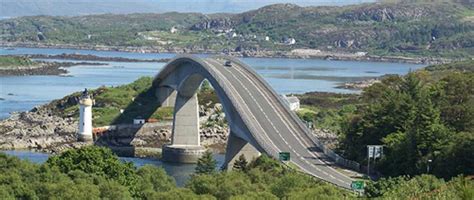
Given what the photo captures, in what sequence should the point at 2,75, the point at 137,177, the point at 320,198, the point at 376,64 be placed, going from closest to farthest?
the point at 320,198, the point at 137,177, the point at 2,75, the point at 376,64

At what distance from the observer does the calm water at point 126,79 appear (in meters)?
91.6

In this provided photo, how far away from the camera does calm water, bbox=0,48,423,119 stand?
91.6m

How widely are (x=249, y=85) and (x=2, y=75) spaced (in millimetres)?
74612

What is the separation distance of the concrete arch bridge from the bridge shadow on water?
2203 mm

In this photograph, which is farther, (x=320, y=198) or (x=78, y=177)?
(x=78, y=177)

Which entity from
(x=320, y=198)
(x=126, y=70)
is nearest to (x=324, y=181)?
(x=320, y=198)

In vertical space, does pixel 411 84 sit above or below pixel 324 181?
above

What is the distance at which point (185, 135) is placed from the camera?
59438mm

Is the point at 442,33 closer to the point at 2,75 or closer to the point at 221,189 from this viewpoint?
the point at 2,75

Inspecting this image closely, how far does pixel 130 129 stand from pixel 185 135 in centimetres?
512

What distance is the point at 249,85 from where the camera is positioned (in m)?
55.6

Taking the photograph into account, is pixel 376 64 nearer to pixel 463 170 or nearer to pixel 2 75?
pixel 2 75

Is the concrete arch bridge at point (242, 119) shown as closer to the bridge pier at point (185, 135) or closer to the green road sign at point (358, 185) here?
the bridge pier at point (185, 135)

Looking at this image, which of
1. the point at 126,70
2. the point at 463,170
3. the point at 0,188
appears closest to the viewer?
the point at 0,188
